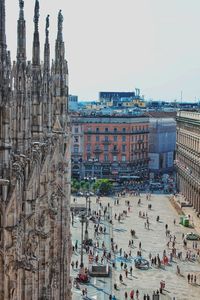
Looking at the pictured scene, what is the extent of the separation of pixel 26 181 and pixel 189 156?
84.2 meters

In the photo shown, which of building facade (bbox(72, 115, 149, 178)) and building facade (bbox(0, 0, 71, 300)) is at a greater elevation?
building facade (bbox(0, 0, 71, 300))

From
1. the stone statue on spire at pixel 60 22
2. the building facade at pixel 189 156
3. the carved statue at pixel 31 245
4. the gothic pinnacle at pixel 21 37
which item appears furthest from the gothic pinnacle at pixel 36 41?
Answer: the building facade at pixel 189 156

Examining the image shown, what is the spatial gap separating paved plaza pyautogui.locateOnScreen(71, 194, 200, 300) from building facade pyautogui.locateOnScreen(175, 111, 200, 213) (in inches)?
167

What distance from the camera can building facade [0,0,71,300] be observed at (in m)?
15.0

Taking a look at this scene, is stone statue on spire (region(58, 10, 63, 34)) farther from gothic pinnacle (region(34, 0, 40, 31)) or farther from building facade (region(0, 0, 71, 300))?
gothic pinnacle (region(34, 0, 40, 31))

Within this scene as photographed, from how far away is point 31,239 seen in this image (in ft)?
61.3

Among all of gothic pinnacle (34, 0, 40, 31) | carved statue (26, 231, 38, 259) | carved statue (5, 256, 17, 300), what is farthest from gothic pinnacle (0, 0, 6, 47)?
gothic pinnacle (34, 0, 40, 31)

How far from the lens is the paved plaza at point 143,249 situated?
167 ft

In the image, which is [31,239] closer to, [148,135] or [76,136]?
[76,136]

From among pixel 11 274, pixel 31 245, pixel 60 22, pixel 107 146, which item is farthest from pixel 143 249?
pixel 107 146

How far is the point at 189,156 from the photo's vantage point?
10062 centimetres

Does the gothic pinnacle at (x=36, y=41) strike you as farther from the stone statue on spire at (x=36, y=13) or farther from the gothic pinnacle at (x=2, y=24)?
the gothic pinnacle at (x=2, y=24)

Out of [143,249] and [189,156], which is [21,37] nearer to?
[143,249]

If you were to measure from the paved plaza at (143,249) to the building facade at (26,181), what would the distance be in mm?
20796
